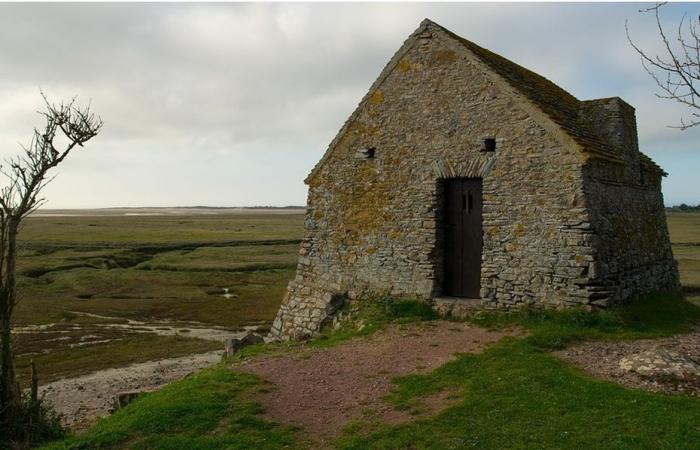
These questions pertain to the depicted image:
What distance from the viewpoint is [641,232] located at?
15.1 m

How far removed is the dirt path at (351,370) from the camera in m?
8.68

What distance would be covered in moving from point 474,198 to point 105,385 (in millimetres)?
12739

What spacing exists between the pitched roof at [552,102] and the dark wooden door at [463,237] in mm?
2411

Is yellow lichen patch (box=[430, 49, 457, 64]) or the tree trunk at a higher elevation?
yellow lichen patch (box=[430, 49, 457, 64])

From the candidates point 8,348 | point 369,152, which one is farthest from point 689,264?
point 8,348

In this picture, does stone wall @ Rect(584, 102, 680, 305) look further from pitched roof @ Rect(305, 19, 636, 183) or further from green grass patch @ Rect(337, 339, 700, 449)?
green grass patch @ Rect(337, 339, 700, 449)

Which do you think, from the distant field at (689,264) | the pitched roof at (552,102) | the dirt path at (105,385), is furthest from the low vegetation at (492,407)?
the distant field at (689,264)

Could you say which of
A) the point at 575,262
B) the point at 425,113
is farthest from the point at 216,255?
the point at 575,262

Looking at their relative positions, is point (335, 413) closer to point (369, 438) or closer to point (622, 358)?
point (369, 438)

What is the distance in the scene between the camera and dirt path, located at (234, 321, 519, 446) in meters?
8.68

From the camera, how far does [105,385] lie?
690 inches

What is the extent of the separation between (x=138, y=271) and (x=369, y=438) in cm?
3556

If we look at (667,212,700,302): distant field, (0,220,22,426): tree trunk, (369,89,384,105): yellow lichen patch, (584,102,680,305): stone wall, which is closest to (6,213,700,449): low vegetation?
(584,102,680,305): stone wall

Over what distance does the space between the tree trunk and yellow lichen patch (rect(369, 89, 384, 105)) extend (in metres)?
9.43
